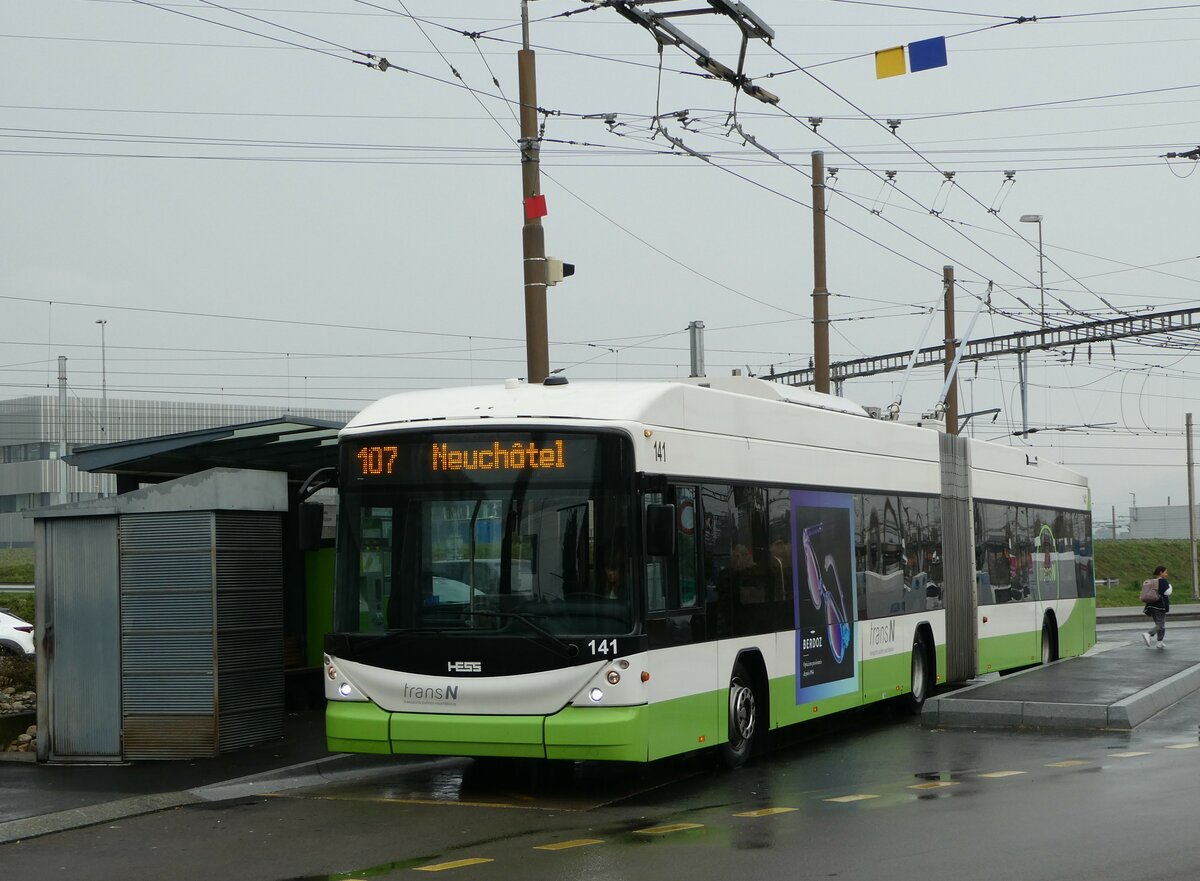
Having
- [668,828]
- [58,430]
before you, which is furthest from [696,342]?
[58,430]

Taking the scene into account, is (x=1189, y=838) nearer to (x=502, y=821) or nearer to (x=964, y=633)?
(x=502, y=821)

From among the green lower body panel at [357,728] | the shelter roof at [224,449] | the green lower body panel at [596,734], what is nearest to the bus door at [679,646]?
the green lower body panel at [596,734]

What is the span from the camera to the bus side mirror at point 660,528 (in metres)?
10.9

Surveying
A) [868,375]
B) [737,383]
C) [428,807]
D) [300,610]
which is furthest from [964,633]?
[868,375]

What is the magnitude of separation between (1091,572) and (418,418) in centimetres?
1765

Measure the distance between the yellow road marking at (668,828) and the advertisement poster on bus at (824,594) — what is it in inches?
158

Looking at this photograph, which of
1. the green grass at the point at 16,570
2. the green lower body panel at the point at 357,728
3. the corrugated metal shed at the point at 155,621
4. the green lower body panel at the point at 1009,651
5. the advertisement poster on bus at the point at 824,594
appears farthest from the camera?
the green grass at the point at 16,570

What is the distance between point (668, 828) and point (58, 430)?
7679cm

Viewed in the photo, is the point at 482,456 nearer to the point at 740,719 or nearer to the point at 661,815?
the point at 661,815

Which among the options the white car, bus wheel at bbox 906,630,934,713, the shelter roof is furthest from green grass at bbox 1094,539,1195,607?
the shelter roof

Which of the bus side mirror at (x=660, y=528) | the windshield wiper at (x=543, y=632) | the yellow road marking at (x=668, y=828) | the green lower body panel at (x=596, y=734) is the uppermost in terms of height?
the bus side mirror at (x=660, y=528)

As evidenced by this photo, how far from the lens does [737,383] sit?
14984 millimetres

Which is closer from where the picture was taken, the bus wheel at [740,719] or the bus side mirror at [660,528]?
the bus side mirror at [660,528]

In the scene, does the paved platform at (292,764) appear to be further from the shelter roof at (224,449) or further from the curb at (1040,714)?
the shelter roof at (224,449)
